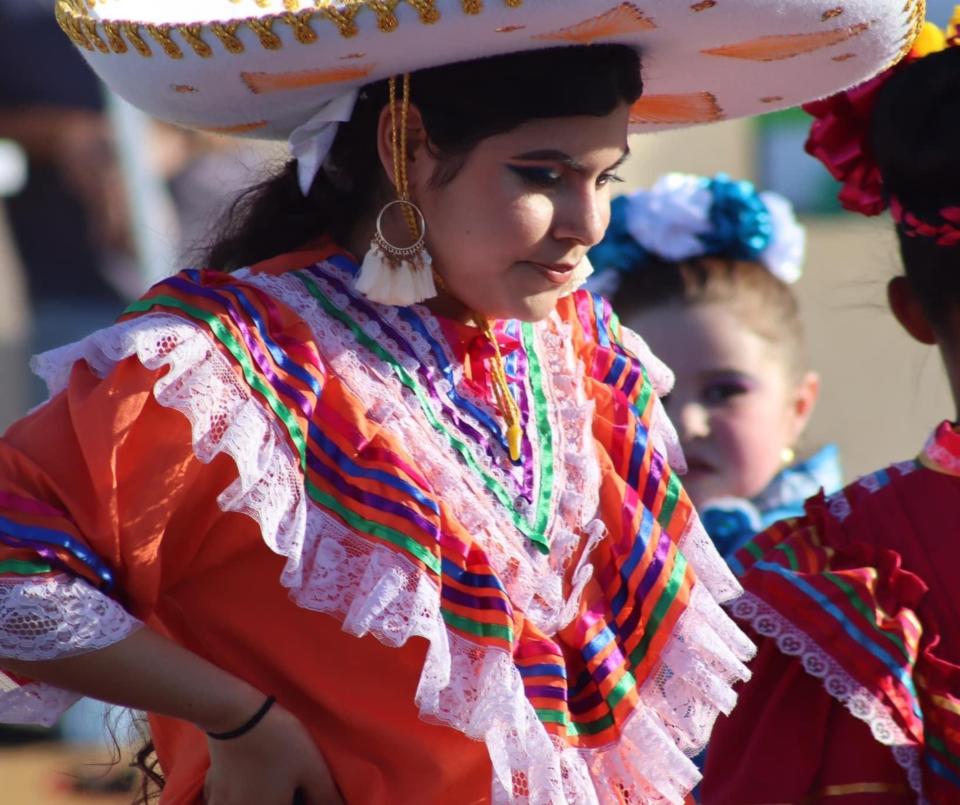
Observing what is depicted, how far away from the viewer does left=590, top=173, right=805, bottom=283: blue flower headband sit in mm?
3678

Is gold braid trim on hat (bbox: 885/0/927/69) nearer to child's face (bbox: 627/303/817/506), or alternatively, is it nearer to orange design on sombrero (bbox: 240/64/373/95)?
orange design on sombrero (bbox: 240/64/373/95)

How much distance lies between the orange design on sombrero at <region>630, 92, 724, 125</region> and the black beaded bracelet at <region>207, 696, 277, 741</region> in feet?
3.51

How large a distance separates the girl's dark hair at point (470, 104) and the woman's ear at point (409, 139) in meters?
0.02

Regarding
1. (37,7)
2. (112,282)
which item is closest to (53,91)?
(37,7)

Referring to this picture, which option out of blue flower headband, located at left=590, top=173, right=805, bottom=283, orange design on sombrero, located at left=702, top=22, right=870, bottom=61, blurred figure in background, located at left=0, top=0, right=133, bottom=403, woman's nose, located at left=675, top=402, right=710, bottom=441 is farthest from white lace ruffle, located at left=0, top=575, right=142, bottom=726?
blurred figure in background, located at left=0, top=0, right=133, bottom=403

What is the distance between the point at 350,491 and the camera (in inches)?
80.2

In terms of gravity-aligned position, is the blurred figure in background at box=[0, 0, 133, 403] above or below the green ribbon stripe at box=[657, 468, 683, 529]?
below

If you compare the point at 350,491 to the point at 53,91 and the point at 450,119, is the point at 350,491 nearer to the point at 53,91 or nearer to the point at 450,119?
the point at 450,119

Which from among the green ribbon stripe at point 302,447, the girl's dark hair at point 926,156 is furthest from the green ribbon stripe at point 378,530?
the girl's dark hair at point 926,156

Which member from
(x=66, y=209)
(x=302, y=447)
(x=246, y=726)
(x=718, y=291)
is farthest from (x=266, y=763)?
(x=66, y=209)

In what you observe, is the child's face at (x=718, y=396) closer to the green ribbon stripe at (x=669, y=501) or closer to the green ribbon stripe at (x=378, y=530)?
the green ribbon stripe at (x=669, y=501)

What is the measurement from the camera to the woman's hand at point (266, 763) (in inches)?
77.7

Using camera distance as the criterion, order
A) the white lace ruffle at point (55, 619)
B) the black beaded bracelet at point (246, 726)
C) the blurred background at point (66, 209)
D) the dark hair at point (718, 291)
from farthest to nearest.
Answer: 1. the blurred background at point (66, 209)
2. the dark hair at point (718, 291)
3. the black beaded bracelet at point (246, 726)
4. the white lace ruffle at point (55, 619)

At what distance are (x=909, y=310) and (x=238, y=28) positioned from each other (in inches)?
43.2
